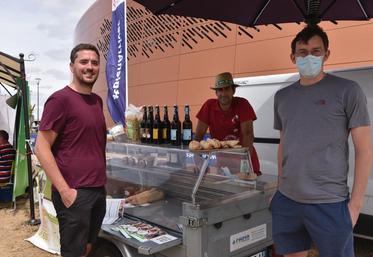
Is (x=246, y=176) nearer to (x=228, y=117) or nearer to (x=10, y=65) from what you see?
(x=228, y=117)

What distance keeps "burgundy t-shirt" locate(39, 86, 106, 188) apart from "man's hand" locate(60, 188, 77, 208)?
0.18 ft

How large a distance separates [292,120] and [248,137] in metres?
1.31

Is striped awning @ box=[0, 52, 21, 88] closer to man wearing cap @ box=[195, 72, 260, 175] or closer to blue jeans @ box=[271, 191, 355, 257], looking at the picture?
man wearing cap @ box=[195, 72, 260, 175]

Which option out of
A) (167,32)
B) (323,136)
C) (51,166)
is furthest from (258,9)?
(167,32)

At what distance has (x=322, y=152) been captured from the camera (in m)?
1.80

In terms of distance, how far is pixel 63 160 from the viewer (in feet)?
7.31

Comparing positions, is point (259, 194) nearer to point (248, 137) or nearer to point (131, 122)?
point (248, 137)

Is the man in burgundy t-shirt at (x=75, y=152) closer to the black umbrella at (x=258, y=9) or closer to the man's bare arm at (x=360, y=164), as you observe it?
the black umbrella at (x=258, y=9)

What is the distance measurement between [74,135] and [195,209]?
0.92m

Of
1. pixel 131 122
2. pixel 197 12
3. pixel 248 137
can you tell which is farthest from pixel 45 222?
pixel 197 12

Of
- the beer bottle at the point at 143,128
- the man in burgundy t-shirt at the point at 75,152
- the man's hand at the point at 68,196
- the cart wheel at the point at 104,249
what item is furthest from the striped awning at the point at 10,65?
the man's hand at the point at 68,196

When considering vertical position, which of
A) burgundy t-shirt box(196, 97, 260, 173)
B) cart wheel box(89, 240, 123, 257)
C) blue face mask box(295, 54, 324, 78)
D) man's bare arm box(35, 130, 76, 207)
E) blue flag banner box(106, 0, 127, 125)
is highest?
blue flag banner box(106, 0, 127, 125)

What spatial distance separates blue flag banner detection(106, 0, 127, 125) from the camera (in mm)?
5148

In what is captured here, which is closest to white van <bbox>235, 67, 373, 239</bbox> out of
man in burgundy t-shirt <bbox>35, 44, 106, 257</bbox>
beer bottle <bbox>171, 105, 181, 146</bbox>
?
beer bottle <bbox>171, 105, 181, 146</bbox>
